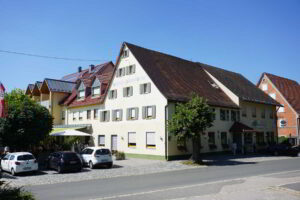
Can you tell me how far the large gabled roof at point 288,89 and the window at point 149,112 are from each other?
3219 centimetres

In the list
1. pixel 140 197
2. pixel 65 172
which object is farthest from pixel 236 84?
pixel 140 197

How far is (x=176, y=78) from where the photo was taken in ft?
109

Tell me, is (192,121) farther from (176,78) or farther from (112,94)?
(112,94)

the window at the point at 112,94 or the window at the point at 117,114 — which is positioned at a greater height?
the window at the point at 112,94

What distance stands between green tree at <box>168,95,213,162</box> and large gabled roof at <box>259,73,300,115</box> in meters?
32.8

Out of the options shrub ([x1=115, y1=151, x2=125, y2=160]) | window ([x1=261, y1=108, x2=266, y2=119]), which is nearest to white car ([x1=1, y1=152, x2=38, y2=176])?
shrub ([x1=115, y1=151, x2=125, y2=160])

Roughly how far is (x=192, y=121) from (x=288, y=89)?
39226mm

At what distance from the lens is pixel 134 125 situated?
102 feet

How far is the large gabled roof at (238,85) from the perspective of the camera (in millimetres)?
38903

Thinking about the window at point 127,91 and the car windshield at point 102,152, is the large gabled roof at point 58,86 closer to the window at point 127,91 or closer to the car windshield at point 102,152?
the window at point 127,91

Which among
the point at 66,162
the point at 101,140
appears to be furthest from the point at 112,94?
the point at 66,162

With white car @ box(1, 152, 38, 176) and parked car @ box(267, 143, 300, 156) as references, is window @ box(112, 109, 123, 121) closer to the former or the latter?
white car @ box(1, 152, 38, 176)

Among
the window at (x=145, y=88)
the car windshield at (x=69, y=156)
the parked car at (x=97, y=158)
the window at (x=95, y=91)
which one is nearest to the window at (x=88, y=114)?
the window at (x=95, y=91)

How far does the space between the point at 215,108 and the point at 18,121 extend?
20230 mm
